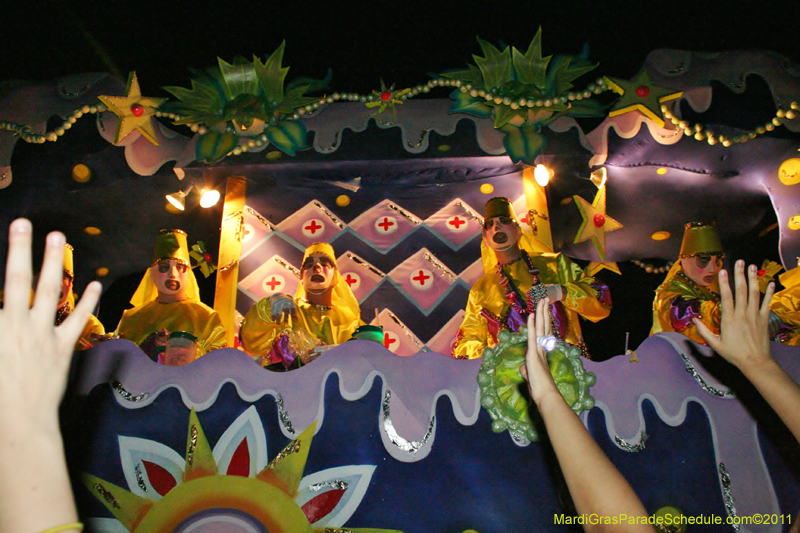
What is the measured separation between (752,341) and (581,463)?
0.60 metres

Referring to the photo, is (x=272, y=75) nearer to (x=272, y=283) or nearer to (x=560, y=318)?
(x=272, y=283)

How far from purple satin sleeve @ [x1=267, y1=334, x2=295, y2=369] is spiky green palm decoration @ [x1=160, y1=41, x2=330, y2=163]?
132 cm

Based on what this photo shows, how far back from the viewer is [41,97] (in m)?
3.47

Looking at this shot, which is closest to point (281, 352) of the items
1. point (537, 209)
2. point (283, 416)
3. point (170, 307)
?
point (283, 416)

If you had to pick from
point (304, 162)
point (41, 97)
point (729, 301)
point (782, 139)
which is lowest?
point (729, 301)

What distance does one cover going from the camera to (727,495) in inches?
78.3

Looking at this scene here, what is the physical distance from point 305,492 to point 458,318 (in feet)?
7.14

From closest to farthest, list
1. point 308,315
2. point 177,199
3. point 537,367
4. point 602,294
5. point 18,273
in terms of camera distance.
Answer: point 18,273, point 537,367, point 602,294, point 308,315, point 177,199

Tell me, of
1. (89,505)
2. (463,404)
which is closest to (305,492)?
(463,404)

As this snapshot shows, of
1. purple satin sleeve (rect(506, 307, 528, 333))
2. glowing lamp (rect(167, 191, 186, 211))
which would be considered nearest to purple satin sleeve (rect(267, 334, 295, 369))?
purple satin sleeve (rect(506, 307, 528, 333))

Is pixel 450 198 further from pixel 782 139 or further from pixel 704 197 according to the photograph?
pixel 782 139

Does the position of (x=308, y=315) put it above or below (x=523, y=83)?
below

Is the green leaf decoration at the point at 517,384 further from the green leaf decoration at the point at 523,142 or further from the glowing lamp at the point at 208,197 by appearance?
the glowing lamp at the point at 208,197

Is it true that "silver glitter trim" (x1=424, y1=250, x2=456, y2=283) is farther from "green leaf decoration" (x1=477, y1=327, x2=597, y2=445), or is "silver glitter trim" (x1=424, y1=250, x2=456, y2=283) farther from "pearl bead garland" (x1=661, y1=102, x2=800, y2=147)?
"green leaf decoration" (x1=477, y1=327, x2=597, y2=445)
